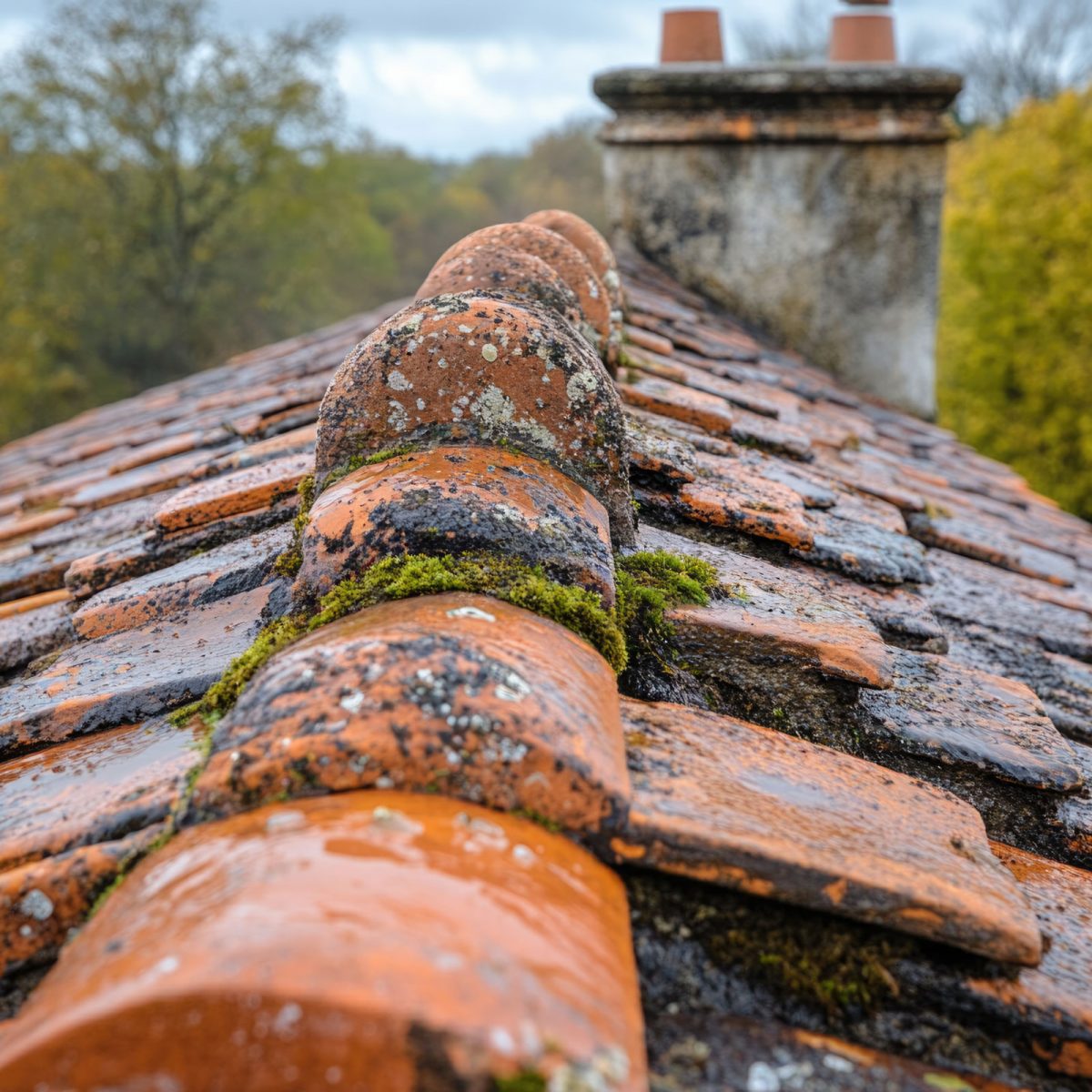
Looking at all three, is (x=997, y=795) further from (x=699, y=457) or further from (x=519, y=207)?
(x=519, y=207)

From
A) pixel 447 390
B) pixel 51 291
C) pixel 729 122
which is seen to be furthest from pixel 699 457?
pixel 51 291

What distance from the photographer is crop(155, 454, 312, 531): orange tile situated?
1.83 meters

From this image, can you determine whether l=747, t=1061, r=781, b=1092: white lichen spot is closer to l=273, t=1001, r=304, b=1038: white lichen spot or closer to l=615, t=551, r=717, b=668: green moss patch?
l=273, t=1001, r=304, b=1038: white lichen spot

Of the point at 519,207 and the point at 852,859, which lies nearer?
the point at 852,859

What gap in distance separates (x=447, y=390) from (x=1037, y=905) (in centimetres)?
95

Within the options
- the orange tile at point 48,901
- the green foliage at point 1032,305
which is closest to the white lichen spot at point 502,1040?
the orange tile at point 48,901

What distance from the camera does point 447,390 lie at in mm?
1280

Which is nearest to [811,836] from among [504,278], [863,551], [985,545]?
[863,551]

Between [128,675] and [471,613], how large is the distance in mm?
590

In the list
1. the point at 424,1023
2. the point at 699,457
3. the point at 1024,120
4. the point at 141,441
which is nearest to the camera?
the point at 424,1023

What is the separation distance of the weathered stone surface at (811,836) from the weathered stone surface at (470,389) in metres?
0.42

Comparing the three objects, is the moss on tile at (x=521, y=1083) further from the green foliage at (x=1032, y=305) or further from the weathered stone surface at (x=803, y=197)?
the green foliage at (x=1032, y=305)

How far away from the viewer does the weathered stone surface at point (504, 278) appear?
69.6 inches

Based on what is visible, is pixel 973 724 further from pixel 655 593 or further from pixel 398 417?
pixel 398 417
